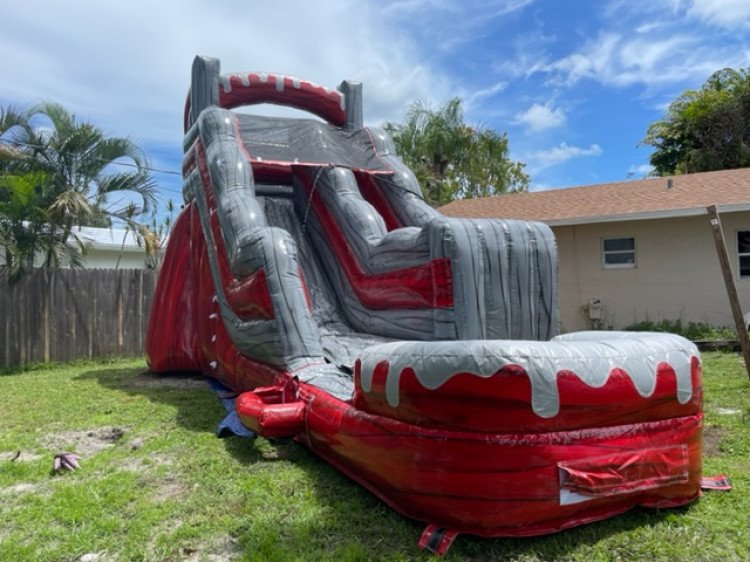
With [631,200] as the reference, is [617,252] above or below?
below

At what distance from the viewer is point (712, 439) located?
3.80 m

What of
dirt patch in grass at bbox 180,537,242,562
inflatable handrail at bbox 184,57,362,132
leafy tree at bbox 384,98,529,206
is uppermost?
leafy tree at bbox 384,98,529,206

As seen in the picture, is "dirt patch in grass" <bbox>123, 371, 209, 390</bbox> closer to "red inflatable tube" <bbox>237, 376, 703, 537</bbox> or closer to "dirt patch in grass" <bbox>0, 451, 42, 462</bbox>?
"dirt patch in grass" <bbox>0, 451, 42, 462</bbox>

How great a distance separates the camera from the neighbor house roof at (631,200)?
386 inches

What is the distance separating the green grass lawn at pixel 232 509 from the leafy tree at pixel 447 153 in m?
16.9

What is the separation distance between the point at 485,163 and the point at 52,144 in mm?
16529

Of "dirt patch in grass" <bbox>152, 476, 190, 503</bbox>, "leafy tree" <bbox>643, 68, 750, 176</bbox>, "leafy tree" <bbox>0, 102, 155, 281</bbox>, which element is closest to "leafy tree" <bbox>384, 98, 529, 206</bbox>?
"leafy tree" <bbox>643, 68, 750, 176</bbox>

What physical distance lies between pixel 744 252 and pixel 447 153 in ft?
41.9

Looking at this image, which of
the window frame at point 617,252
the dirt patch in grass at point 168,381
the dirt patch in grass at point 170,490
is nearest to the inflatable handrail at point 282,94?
the dirt patch in grass at point 168,381

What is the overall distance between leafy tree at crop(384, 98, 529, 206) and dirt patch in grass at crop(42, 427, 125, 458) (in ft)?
54.8

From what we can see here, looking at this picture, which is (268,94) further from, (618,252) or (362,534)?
(618,252)

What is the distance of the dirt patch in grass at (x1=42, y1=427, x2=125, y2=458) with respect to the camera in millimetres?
3922

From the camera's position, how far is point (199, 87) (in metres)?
6.30

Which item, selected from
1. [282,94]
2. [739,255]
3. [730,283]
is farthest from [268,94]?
[739,255]
